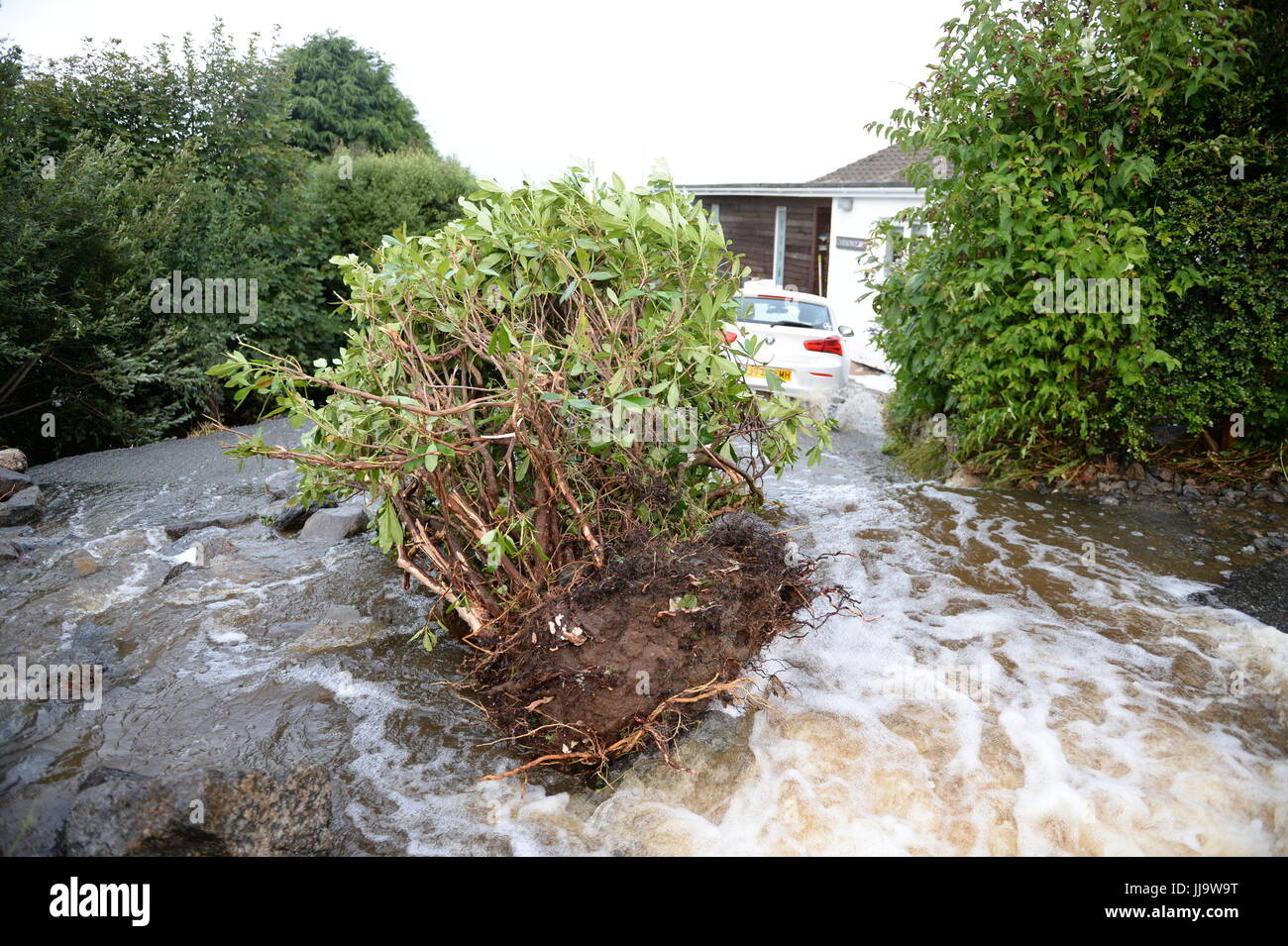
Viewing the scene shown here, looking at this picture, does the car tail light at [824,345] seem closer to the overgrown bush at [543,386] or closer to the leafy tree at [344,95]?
the overgrown bush at [543,386]

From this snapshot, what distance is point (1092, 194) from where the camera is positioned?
22.5ft

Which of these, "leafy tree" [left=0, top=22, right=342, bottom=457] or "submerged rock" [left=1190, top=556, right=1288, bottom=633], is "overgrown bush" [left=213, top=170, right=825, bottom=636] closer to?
"submerged rock" [left=1190, top=556, right=1288, bottom=633]

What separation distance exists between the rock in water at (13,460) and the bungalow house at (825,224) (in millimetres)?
9850

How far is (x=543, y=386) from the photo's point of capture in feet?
12.6

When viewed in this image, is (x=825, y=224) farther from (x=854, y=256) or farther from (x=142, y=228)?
(x=142, y=228)

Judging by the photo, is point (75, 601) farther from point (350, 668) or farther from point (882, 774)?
point (882, 774)

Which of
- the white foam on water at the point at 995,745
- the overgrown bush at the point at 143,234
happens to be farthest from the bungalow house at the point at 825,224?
the white foam on water at the point at 995,745

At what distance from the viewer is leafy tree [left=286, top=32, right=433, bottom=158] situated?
30.4m

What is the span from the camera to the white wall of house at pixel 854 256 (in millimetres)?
16406

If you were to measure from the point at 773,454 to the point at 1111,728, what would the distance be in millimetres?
2359

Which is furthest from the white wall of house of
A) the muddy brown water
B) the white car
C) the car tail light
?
the muddy brown water

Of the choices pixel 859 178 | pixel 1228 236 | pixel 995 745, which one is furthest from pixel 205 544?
pixel 859 178

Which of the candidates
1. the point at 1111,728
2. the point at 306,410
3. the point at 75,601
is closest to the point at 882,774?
the point at 1111,728
